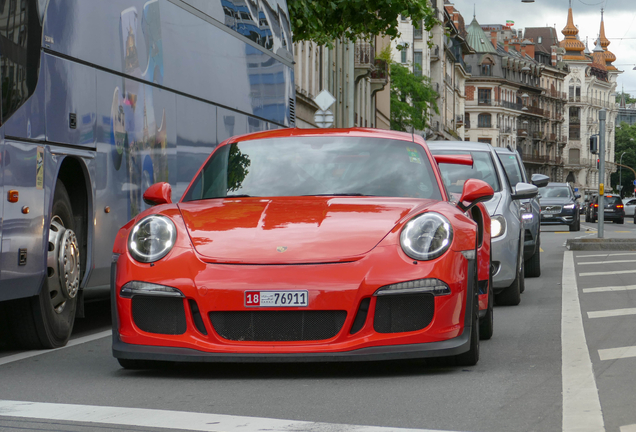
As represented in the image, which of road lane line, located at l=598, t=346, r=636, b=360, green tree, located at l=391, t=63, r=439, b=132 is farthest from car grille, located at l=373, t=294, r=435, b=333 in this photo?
green tree, located at l=391, t=63, r=439, b=132

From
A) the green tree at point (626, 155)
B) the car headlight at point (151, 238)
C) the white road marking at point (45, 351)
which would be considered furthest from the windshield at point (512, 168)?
the green tree at point (626, 155)

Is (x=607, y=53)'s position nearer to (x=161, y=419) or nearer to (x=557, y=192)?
(x=557, y=192)

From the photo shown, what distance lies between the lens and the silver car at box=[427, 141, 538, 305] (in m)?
10.5

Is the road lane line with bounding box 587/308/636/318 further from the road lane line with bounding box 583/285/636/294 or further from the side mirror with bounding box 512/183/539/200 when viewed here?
the road lane line with bounding box 583/285/636/294

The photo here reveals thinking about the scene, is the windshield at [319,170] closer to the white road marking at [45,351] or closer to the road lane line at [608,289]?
the white road marking at [45,351]

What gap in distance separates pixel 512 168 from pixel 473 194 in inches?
345

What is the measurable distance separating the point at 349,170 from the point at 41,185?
1.93 m

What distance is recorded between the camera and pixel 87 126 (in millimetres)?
8047

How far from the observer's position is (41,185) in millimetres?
7148

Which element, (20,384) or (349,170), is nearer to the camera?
(20,384)

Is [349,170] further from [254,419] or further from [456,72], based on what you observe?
[456,72]

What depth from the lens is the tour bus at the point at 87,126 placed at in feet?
22.2

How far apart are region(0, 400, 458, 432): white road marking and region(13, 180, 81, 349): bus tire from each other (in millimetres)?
2158

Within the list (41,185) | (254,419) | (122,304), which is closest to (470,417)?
(254,419)
